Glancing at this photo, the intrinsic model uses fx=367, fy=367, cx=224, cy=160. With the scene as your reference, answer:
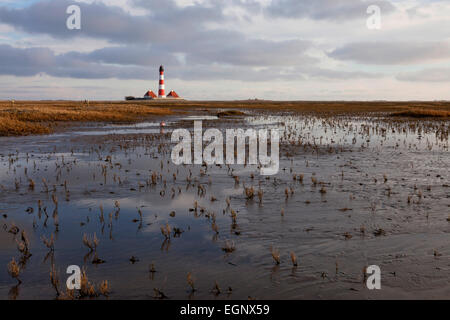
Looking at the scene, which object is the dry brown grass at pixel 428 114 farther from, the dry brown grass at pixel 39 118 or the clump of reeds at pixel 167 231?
the clump of reeds at pixel 167 231

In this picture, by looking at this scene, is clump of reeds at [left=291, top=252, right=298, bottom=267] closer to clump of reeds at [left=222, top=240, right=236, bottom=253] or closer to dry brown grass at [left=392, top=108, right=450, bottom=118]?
clump of reeds at [left=222, top=240, right=236, bottom=253]

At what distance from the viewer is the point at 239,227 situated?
7.98 metres

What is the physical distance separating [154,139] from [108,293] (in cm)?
1926

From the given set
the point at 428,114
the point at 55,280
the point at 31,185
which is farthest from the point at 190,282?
the point at 428,114

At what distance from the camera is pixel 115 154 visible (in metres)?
17.9

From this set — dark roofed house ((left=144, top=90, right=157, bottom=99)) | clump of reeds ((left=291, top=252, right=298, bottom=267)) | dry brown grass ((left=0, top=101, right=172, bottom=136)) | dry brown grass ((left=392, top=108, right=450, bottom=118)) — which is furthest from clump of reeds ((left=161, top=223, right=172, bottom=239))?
dark roofed house ((left=144, top=90, right=157, bottom=99))

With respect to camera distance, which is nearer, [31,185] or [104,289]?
[104,289]

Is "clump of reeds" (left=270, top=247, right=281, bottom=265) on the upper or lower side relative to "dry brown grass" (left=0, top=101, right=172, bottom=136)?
lower

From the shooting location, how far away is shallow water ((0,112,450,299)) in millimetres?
5621

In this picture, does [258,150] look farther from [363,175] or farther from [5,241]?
[5,241]

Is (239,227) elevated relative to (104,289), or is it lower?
elevated

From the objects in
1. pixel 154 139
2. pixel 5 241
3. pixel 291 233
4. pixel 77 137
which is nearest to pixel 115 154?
pixel 154 139

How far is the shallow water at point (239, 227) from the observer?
5621 millimetres

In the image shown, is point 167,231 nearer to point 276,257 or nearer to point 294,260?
point 276,257
